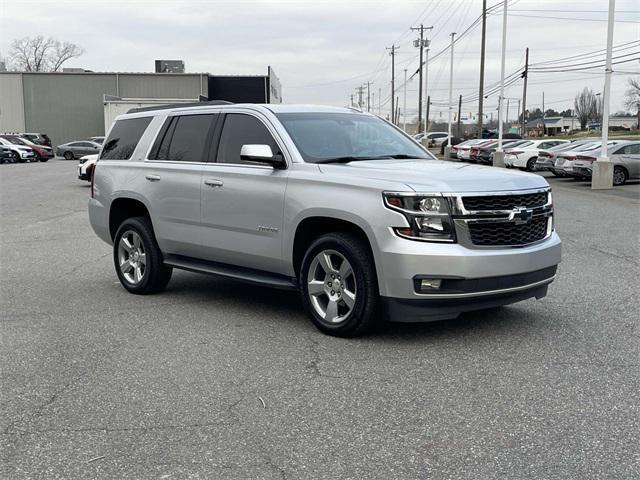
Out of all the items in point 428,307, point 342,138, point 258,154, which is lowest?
point 428,307

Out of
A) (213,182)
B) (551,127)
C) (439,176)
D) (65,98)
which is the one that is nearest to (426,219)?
(439,176)

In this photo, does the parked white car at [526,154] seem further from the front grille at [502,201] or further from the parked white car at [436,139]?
the parked white car at [436,139]

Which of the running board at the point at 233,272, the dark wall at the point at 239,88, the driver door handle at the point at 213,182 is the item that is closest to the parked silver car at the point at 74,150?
the dark wall at the point at 239,88

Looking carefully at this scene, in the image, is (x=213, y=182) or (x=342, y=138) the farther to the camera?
(x=213, y=182)

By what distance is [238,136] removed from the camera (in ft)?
23.2

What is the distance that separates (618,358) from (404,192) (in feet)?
6.49

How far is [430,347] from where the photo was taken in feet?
18.8

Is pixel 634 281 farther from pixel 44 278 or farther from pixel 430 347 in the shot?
pixel 44 278

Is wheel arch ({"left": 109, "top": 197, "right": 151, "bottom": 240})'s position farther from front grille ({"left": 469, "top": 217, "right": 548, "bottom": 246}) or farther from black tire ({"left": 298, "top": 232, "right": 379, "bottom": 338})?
front grille ({"left": 469, "top": 217, "right": 548, "bottom": 246})

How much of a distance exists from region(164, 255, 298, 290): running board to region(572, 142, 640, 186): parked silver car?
69.5 feet

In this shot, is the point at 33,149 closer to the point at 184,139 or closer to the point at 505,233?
the point at 184,139

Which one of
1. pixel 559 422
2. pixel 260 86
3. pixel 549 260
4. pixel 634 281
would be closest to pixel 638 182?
pixel 634 281

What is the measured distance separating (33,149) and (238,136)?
47.0 meters

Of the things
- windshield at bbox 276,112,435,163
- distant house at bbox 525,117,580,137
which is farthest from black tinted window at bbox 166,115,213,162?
distant house at bbox 525,117,580,137
